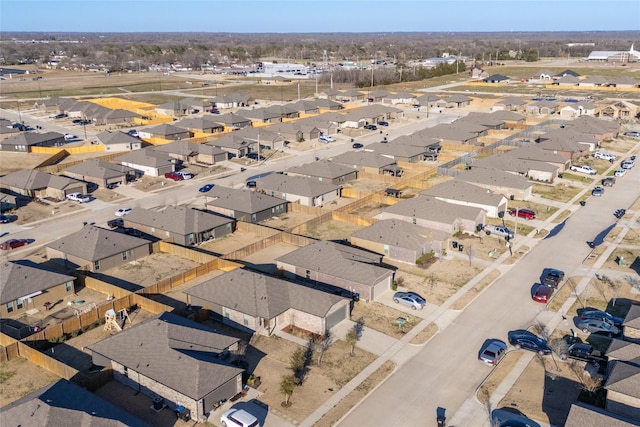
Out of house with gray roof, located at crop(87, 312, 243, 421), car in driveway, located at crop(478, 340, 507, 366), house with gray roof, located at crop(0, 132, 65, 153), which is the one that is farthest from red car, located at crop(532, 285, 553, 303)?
house with gray roof, located at crop(0, 132, 65, 153)

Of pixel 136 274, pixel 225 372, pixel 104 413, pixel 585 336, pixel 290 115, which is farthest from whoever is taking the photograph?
pixel 290 115

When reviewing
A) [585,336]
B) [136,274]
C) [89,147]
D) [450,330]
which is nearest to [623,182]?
[585,336]

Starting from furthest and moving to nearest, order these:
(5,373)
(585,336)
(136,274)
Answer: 1. (136,274)
2. (585,336)
3. (5,373)

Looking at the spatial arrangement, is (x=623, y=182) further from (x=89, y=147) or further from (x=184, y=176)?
(x=89, y=147)

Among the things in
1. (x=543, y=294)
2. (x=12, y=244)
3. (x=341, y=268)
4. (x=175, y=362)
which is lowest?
(x=12, y=244)

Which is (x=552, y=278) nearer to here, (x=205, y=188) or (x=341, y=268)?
(x=341, y=268)

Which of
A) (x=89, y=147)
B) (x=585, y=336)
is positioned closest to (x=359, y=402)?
(x=585, y=336)

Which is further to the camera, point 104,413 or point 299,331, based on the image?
point 299,331

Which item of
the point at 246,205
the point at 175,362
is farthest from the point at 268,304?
the point at 246,205
